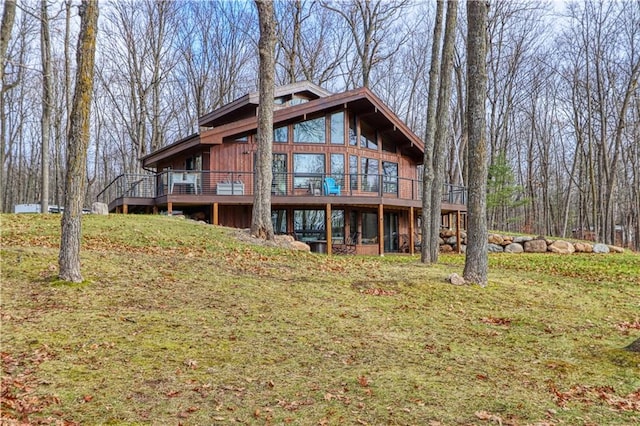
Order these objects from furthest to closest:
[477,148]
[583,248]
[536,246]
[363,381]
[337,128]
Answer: [536,246], [583,248], [337,128], [477,148], [363,381]

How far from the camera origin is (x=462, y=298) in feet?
23.3

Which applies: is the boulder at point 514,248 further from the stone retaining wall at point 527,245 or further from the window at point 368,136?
the window at point 368,136

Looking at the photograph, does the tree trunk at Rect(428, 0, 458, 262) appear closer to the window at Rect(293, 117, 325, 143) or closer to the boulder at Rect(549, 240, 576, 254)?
the window at Rect(293, 117, 325, 143)

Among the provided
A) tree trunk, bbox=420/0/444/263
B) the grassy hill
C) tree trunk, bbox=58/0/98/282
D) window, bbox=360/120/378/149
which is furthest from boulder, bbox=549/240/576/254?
tree trunk, bbox=58/0/98/282

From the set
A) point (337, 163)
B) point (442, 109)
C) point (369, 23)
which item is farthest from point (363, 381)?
point (369, 23)

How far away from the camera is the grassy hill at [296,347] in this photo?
11.0 ft

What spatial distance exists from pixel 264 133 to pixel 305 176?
5.38m

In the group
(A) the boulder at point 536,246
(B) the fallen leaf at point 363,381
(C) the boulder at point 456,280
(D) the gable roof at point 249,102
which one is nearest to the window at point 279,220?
(D) the gable roof at point 249,102

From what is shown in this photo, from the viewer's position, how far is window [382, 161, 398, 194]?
19281 millimetres

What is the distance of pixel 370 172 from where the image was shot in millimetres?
19672

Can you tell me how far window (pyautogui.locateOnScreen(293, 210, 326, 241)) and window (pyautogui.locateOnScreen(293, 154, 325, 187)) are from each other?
1.35 meters

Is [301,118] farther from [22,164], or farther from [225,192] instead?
[22,164]

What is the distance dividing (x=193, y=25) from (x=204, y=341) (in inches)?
1179

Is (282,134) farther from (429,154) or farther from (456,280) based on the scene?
(456,280)
